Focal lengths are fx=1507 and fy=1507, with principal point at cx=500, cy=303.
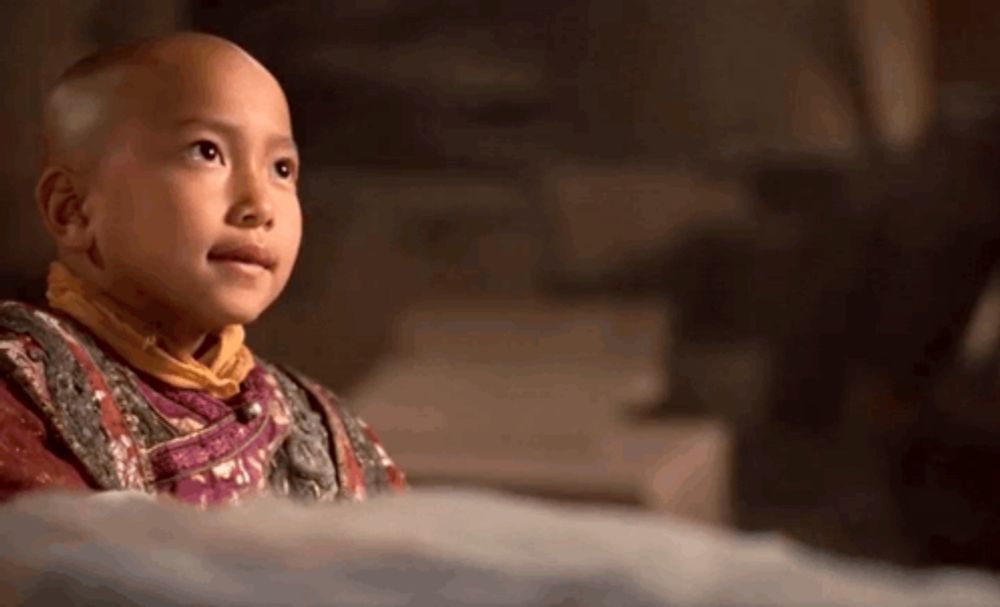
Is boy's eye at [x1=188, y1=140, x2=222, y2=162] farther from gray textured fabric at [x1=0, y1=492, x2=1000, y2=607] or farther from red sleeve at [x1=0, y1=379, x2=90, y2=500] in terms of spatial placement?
gray textured fabric at [x1=0, y1=492, x2=1000, y2=607]

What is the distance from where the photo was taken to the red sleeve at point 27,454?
0.93 m

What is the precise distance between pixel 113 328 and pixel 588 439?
1.10m

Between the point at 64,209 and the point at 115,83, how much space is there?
111 mm

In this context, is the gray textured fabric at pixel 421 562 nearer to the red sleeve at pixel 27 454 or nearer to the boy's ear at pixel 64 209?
the red sleeve at pixel 27 454

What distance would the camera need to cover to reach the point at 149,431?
1.06 metres

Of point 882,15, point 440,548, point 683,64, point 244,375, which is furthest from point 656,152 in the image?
point 440,548

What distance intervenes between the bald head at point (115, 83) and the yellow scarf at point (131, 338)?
9 cm

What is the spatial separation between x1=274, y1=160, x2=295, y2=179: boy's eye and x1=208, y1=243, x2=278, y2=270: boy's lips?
0.07 meters

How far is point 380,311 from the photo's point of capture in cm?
231

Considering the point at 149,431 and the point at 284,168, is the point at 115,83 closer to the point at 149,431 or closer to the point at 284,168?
the point at 284,168

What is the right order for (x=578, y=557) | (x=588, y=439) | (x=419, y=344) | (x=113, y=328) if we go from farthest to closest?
(x=419, y=344) → (x=588, y=439) → (x=113, y=328) → (x=578, y=557)

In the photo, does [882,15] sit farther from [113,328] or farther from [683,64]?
[113,328]

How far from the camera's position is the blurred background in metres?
2.20

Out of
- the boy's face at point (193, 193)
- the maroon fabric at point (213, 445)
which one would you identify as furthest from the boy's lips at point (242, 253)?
the maroon fabric at point (213, 445)
